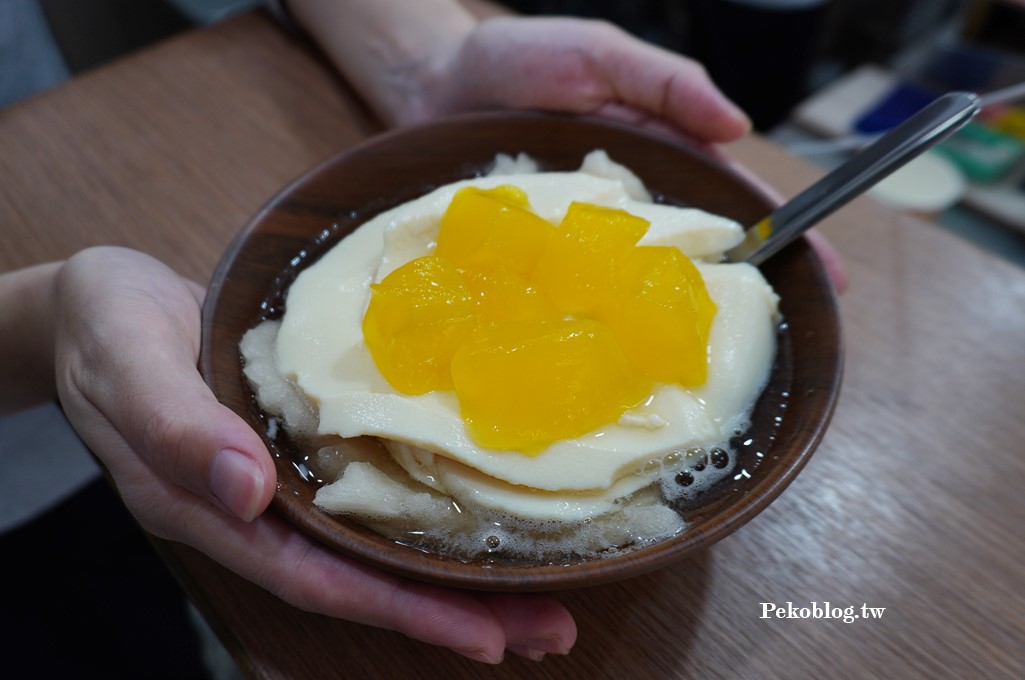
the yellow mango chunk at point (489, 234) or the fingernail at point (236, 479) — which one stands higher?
the yellow mango chunk at point (489, 234)

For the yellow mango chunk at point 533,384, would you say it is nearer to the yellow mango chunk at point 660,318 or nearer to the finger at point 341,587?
the yellow mango chunk at point 660,318

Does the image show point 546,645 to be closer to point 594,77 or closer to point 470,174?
point 470,174

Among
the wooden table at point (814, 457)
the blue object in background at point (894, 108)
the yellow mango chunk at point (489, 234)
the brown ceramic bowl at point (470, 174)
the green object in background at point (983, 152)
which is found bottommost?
the green object in background at point (983, 152)

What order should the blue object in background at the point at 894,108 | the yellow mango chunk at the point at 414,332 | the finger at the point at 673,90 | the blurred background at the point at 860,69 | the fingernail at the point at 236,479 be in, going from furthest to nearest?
the blue object in background at the point at 894,108, the blurred background at the point at 860,69, the finger at the point at 673,90, the yellow mango chunk at the point at 414,332, the fingernail at the point at 236,479

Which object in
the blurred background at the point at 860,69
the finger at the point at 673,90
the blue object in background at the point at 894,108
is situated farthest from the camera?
the blue object in background at the point at 894,108

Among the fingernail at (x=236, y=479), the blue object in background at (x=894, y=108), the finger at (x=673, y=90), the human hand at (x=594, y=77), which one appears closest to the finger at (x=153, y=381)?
the fingernail at (x=236, y=479)

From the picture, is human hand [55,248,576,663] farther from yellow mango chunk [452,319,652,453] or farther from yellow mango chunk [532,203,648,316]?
yellow mango chunk [532,203,648,316]

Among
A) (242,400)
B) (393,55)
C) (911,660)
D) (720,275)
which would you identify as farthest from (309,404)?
(393,55)

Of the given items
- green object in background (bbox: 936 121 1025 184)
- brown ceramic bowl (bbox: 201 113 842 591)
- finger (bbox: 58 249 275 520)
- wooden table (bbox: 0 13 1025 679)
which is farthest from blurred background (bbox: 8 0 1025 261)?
finger (bbox: 58 249 275 520)
